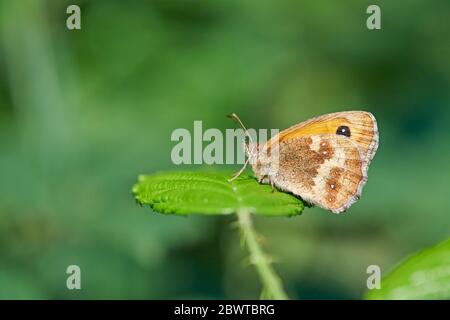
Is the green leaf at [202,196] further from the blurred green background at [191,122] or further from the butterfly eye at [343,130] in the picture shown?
the blurred green background at [191,122]

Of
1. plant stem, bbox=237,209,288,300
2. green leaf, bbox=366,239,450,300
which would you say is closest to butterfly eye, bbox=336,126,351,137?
green leaf, bbox=366,239,450,300

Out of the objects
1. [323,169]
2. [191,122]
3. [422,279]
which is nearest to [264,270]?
[422,279]

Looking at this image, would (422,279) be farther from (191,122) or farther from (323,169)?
(191,122)

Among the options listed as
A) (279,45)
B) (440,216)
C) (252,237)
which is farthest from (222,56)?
(252,237)

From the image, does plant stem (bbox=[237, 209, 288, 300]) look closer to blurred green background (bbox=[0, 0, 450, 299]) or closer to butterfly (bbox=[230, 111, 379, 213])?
butterfly (bbox=[230, 111, 379, 213])

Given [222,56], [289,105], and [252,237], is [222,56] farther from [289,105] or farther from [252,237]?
[252,237]

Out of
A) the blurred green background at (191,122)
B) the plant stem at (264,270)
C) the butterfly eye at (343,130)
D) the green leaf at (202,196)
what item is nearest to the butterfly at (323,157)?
the butterfly eye at (343,130)
